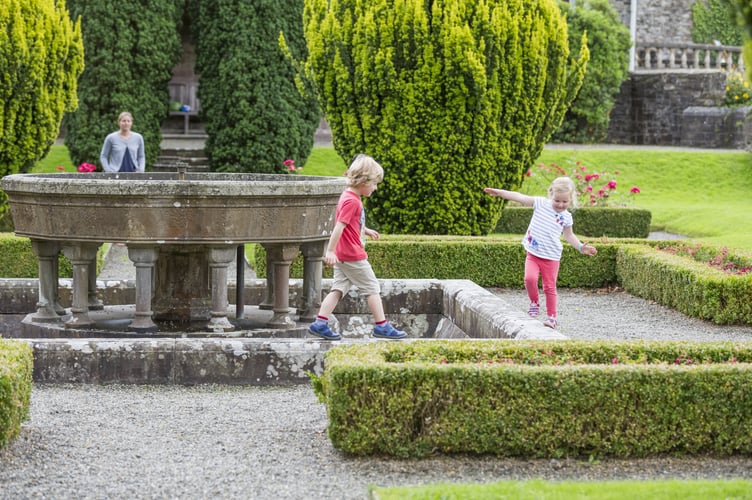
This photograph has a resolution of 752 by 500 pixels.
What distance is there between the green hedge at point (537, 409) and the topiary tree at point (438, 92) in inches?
350

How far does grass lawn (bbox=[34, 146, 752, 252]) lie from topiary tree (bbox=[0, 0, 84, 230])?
5847mm

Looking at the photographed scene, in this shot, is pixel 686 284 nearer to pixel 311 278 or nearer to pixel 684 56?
pixel 311 278

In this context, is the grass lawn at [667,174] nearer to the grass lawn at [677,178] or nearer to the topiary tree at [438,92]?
the grass lawn at [677,178]

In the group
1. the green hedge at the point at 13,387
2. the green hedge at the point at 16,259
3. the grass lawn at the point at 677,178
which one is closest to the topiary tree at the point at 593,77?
the grass lawn at the point at 677,178

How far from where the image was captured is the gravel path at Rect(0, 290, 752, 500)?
4.80m

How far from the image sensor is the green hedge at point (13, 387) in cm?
509

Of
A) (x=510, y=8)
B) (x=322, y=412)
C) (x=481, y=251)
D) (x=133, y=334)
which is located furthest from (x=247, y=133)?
(x=322, y=412)

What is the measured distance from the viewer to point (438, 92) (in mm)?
14039

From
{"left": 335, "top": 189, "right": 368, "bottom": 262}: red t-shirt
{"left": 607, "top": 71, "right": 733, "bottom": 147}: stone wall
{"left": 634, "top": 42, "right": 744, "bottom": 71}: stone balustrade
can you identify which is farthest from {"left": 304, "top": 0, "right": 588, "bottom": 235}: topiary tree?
{"left": 634, "top": 42, "right": 744, "bottom": 71}: stone balustrade

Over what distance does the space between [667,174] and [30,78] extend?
14.7 meters

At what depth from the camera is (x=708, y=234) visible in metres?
18.1

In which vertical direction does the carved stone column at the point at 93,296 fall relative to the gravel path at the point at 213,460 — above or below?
above

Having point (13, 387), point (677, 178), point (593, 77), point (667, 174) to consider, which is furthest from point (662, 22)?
point (13, 387)

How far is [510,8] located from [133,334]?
8354 mm
